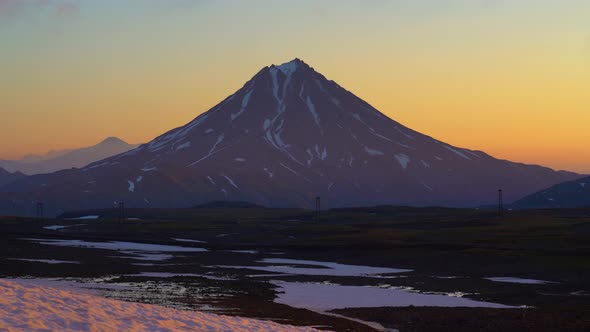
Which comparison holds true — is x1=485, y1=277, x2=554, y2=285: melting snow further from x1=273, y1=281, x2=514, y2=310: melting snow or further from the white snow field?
the white snow field

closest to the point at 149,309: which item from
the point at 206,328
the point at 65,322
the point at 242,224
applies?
the point at 206,328

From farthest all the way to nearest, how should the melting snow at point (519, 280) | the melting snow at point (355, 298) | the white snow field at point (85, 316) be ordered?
the melting snow at point (519, 280) < the melting snow at point (355, 298) < the white snow field at point (85, 316)

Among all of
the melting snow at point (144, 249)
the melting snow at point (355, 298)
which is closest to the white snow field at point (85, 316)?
the melting snow at point (355, 298)

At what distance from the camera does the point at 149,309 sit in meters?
28.8

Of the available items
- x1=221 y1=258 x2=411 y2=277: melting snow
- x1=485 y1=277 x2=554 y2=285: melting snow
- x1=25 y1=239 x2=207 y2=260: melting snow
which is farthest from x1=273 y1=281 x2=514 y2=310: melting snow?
x1=25 y1=239 x2=207 y2=260: melting snow

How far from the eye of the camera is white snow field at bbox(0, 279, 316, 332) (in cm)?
2367

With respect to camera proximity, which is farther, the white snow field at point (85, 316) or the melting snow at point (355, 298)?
the melting snow at point (355, 298)

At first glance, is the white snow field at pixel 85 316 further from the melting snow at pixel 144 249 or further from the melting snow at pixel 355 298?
the melting snow at pixel 144 249

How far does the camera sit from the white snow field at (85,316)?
23672mm

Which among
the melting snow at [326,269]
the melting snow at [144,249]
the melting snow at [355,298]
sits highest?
the melting snow at [144,249]

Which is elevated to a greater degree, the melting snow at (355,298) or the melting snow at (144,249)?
the melting snow at (144,249)

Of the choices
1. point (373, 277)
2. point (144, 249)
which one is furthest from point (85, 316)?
point (144, 249)

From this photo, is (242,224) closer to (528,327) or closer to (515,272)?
(515,272)

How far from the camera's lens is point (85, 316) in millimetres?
25125
